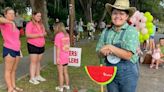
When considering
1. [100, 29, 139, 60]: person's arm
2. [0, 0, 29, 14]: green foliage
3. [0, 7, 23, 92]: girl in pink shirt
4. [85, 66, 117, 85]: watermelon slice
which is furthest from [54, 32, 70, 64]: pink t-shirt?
[0, 0, 29, 14]: green foliage

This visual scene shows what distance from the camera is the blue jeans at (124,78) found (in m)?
4.39

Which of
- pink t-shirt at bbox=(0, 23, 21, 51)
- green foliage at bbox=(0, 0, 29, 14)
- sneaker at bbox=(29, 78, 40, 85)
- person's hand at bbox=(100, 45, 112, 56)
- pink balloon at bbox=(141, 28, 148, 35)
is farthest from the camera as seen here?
green foliage at bbox=(0, 0, 29, 14)

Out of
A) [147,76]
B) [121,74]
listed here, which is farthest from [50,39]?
[121,74]

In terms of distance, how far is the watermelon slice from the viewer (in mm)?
4273

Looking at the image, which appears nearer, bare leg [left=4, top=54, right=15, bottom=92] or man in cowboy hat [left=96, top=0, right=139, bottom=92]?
man in cowboy hat [left=96, top=0, right=139, bottom=92]

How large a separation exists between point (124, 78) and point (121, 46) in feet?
1.35

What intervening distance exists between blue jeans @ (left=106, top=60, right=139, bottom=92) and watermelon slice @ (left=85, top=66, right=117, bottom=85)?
0.13 m

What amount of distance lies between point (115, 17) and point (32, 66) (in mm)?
4860

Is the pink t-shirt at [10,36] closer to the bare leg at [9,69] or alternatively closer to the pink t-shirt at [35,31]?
the bare leg at [9,69]

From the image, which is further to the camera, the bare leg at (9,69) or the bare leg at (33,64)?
the bare leg at (33,64)

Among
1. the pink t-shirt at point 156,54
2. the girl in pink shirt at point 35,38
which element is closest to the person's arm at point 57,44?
the girl in pink shirt at point 35,38

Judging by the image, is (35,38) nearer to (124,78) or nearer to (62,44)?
(62,44)

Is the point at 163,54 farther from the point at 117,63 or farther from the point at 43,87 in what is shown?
the point at 117,63

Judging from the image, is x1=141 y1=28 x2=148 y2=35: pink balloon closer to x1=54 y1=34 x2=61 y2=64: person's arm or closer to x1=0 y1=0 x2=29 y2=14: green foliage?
x1=54 y1=34 x2=61 y2=64: person's arm
